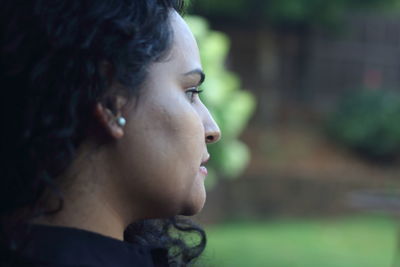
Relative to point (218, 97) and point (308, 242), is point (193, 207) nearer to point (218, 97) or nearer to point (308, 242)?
point (218, 97)

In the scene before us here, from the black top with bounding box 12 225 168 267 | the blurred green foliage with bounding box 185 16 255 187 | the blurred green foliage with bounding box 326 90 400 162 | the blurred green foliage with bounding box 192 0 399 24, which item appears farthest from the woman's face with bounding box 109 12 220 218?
the blurred green foliage with bounding box 326 90 400 162

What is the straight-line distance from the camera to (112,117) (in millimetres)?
1410

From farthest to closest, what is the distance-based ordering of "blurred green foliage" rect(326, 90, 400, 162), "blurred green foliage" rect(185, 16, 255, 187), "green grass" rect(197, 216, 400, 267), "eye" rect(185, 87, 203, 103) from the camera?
"blurred green foliage" rect(326, 90, 400, 162)
"green grass" rect(197, 216, 400, 267)
"blurred green foliage" rect(185, 16, 255, 187)
"eye" rect(185, 87, 203, 103)

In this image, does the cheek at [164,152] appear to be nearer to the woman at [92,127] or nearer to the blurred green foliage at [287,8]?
the woman at [92,127]

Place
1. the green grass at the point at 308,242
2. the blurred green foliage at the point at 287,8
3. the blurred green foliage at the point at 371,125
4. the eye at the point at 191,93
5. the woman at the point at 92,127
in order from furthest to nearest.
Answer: the blurred green foliage at the point at 371,125 < the blurred green foliage at the point at 287,8 < the green grass at the point at 308,242 < the eye at the point at 191,93 < the woman at the point at 92,127

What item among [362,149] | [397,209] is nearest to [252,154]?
[362,149]

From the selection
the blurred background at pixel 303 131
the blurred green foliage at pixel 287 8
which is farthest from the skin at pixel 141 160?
the blurred green foliage at pixel 287 8

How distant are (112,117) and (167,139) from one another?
12 cm

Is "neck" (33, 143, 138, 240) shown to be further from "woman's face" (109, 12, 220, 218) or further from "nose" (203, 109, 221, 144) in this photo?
"nose" (203, 109, 221, 144)

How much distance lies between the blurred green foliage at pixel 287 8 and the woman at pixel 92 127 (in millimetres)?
13846

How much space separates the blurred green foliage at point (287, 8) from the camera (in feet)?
51.1

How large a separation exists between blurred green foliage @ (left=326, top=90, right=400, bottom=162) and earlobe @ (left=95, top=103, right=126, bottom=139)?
15.0 metres

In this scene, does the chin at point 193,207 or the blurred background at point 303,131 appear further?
the blurred background at point 303,131

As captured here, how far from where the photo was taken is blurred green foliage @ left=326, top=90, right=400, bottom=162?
1594cm
